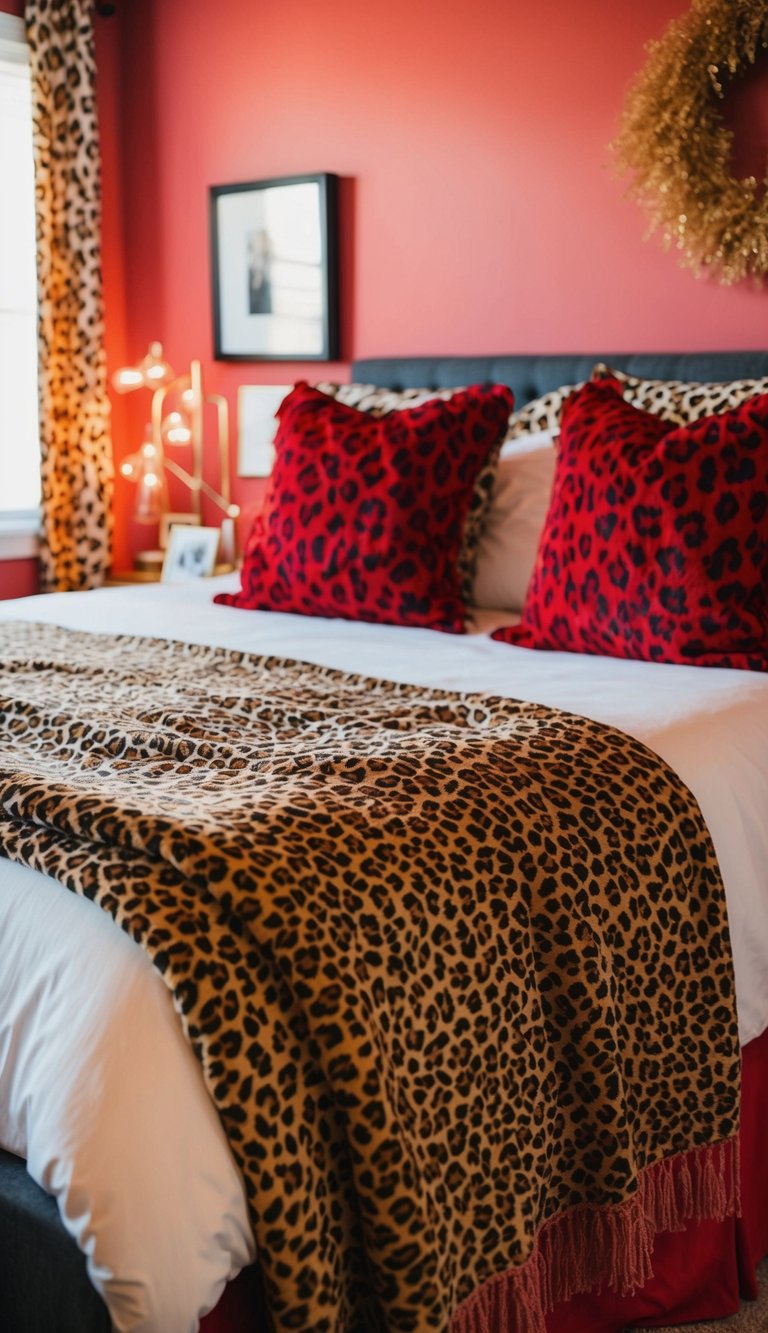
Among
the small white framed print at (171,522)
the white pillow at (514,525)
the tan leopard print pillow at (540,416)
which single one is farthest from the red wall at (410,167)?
the white pillow at (514,525)

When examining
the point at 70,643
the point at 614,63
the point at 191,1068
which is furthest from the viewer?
the point at 614,63

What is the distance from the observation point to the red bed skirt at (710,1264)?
164 centimetres

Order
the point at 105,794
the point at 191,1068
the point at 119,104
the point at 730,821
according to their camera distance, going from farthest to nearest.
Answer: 1. the point at 119,104
2. the point at 730,821
3. the point at 105,794
4. the point at 191,1068

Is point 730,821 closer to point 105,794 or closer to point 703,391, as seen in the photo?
point 105,794

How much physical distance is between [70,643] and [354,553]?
1.95 feet

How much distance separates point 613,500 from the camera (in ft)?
7.60

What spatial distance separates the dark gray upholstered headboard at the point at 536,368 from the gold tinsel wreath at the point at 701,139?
0.71ft

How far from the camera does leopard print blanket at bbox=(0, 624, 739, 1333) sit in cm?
119

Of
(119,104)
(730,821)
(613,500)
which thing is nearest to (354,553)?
(613,500)

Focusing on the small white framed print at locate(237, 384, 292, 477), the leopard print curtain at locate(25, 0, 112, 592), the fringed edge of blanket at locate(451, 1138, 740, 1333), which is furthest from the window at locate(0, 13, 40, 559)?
the fringed edge of blanket at locate(451, 1138, 740, 1333)

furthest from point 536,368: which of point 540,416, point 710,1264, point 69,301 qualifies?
point 710,1264

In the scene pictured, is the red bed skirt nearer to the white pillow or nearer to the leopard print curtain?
the white pillow

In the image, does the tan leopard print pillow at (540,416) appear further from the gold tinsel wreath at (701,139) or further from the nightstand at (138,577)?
the nightstand at (138,577)

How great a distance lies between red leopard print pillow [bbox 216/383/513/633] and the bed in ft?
2.07
